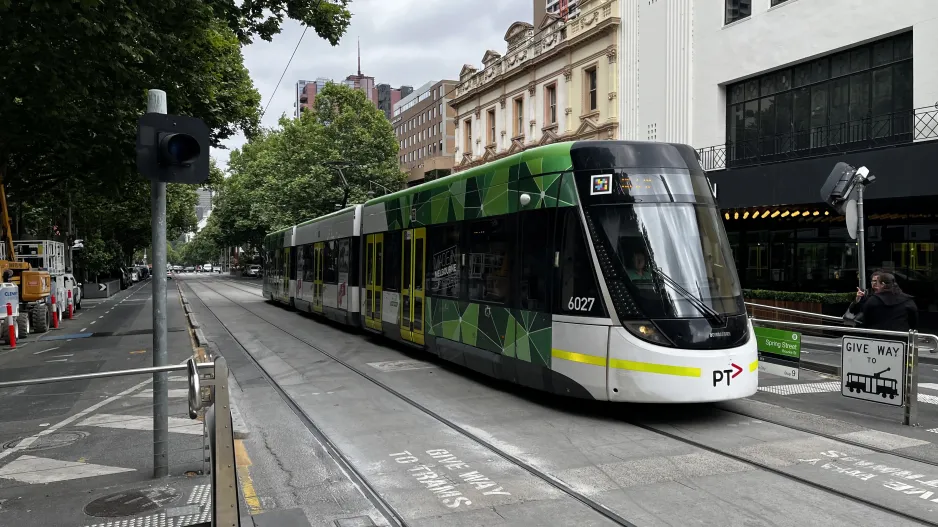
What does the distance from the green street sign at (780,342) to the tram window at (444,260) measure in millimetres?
4685

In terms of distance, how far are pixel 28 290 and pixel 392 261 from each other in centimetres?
1262

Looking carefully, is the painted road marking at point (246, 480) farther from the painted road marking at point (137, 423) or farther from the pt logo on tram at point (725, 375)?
the pt logo on tram at point (725, 375)

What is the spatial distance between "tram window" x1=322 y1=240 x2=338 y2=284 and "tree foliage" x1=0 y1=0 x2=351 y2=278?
4.45 m

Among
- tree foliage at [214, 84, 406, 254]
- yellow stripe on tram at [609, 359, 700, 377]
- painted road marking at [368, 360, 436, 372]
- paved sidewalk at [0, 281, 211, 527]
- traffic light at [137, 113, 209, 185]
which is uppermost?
tree foliage at [214, 84, 406, 254]

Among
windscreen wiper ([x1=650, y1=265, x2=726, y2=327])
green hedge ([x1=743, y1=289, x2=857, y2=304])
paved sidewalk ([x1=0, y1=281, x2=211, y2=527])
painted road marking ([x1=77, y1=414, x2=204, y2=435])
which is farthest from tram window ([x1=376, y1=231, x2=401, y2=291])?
green hedge ([x1=743, y1=289, x2=857, y2=304])

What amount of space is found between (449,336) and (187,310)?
18.7 m

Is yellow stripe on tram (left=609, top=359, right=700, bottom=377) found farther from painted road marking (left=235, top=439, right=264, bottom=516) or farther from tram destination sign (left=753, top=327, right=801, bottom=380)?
painted road marking (left=235, top=439, right=264, bottom=516)

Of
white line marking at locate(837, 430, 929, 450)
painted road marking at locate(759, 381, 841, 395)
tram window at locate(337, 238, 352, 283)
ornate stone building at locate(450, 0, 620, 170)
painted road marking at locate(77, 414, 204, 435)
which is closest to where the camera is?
painted road marking at locate(77, 414, 204, 435)

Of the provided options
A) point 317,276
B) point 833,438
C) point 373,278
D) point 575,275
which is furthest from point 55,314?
point 833,438

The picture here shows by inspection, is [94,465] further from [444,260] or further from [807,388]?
[807,388]

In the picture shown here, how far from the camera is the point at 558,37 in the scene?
29.5 meters

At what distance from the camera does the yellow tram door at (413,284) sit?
40.0 ft

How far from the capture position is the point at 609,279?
7.54m

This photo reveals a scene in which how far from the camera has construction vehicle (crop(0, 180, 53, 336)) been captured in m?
19.0
